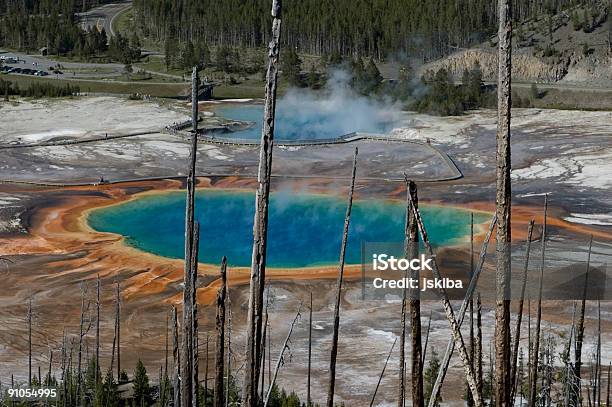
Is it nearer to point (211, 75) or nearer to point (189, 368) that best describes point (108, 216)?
point (189, 368)

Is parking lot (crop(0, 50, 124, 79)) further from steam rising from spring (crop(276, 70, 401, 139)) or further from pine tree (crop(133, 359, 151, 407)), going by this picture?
pine tree (crop(133, 359, 151, 407))

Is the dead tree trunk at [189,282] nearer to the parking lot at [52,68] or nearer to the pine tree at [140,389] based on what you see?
the pine tree at [140,389]

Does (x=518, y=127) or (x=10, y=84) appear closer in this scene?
(x=518, y=127)

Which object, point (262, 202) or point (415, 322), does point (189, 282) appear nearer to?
point (415, 322)

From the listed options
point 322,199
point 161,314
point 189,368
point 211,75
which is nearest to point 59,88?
point 211,75

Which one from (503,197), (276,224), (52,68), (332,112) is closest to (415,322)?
(503,197)

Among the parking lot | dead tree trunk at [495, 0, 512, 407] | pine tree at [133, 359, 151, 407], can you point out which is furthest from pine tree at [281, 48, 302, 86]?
dead tree trunk at [495, 0, 512, 407]
